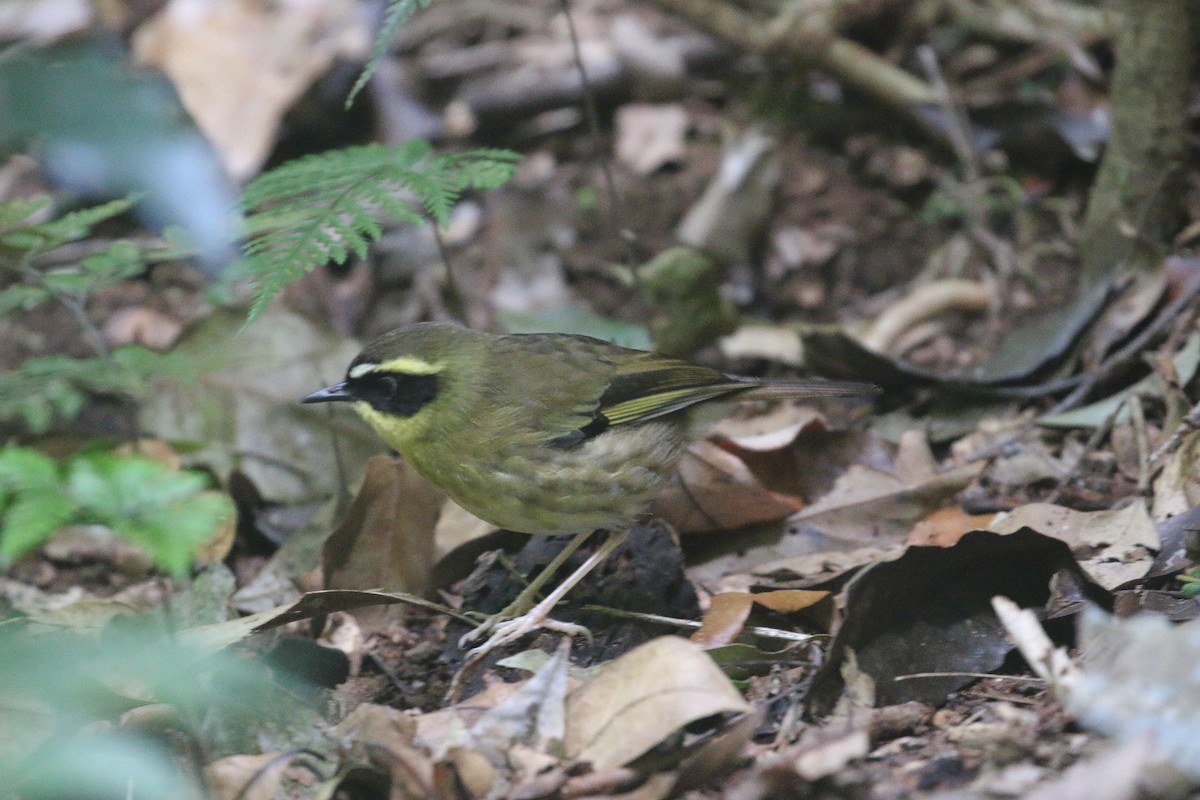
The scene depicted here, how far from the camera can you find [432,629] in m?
4.64

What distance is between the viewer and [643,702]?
3.11 m

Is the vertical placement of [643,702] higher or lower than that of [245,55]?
lower

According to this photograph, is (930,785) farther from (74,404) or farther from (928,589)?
(74,404)

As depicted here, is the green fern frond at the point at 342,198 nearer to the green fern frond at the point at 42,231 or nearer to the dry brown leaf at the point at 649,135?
the green fern frond at the point at 42,231

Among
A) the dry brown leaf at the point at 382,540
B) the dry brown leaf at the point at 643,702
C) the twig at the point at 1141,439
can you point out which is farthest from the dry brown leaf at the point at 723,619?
the twig at the point at 1141,439

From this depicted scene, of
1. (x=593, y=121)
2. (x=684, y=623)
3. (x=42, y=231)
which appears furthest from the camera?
(x=593, y=121)

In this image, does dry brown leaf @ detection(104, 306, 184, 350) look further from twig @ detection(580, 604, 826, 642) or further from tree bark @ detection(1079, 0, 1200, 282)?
tree bark @ detection(1079, 0, 1200, 282)

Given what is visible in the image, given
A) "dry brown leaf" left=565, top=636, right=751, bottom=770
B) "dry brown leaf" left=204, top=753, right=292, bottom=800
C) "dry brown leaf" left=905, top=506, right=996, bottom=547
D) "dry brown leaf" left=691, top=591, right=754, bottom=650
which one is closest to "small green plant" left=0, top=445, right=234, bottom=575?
"dry brown leaf" left=204, top=753, right=292, bottom=800

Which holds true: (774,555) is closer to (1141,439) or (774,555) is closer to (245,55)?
(1141,439)

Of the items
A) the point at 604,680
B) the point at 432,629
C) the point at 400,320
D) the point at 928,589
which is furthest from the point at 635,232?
the point at 604,680

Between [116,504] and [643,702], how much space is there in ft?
4.47

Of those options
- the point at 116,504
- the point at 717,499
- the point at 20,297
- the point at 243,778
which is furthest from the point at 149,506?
the point at 717,499

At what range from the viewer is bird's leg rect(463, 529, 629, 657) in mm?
4059

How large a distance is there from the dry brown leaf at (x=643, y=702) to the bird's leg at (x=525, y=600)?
1.09 metres
